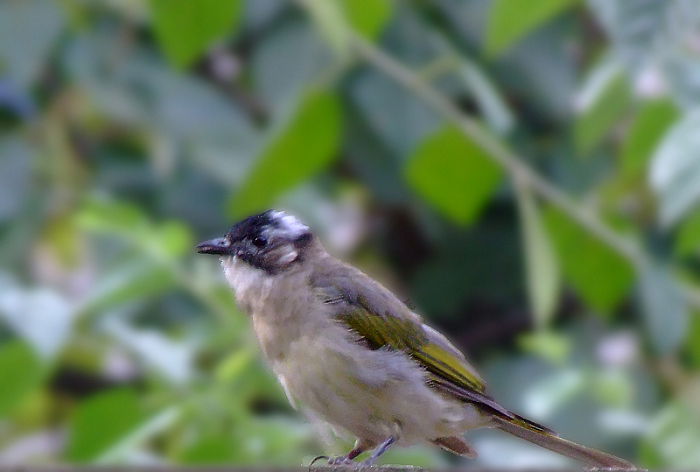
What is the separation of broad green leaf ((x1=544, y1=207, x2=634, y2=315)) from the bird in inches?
42.1

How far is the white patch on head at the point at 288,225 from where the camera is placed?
78.2 inches

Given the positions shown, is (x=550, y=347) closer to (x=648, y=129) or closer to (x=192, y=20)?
(x=648, y=129)

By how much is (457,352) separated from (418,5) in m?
1.87

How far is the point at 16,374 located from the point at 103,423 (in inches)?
10.5

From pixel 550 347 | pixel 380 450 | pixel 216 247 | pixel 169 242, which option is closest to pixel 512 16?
pixel 216 247

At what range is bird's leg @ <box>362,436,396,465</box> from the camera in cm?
185

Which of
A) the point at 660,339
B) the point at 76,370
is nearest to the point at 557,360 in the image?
the point at 660,339

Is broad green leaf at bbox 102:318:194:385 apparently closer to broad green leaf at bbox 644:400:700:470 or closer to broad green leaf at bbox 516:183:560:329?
broad green leaf at bbox 516:183:560:329

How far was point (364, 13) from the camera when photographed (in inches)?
105

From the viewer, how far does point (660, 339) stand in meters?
2.88

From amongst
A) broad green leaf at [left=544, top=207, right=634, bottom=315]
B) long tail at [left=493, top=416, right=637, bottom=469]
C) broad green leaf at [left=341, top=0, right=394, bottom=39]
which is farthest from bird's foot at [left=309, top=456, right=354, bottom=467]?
broad green leaf at [left=544, top=207, right=634, bottom=315]

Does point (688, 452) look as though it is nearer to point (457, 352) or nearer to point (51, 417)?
point (457, 352)

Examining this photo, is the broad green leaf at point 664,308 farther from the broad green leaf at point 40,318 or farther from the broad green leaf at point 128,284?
the broad green leaf at point 40,318

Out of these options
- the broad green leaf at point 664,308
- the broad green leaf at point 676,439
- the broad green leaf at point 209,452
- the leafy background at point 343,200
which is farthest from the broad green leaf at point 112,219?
the broad green leaf at point 676,439
